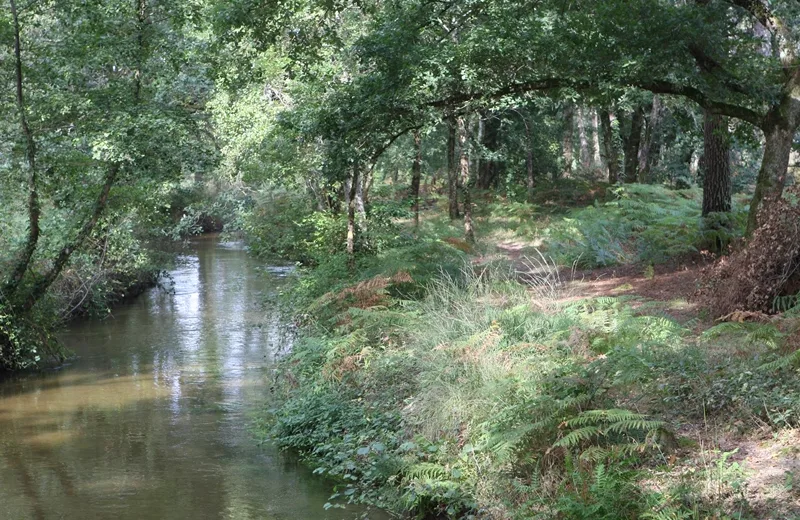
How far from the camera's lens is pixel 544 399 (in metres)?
7.30

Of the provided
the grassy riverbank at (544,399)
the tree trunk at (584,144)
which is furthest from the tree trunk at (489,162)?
the grassy riverbank at (544,399)

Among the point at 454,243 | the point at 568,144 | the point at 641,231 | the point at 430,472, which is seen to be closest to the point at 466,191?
the point at 454,243

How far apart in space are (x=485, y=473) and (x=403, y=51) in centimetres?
745

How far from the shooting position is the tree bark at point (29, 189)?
1427cm

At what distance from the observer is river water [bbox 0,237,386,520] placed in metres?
8.85

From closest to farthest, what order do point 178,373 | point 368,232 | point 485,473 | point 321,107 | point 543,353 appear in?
1. point 485,473
2. point 543,353
3. point 321,107
4. point 178,373
5. point 368,232

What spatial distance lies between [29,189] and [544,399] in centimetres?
1118

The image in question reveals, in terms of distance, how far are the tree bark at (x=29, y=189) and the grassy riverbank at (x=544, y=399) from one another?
5.41 metres

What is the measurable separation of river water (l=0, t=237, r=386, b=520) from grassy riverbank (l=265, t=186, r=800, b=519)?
2.35 feet

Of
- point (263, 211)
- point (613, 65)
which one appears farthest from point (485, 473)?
point (263, 211)

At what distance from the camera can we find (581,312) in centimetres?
1070

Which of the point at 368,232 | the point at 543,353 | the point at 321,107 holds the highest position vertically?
the point at 321,107

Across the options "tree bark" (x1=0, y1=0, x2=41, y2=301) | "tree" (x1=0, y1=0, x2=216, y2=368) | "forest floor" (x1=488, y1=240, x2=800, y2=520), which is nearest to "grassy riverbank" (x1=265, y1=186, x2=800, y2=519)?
"forest floor" (x1=488, y1=240, x2=800, y2=520)

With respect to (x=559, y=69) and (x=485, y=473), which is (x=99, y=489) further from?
(x=559, y=69)
